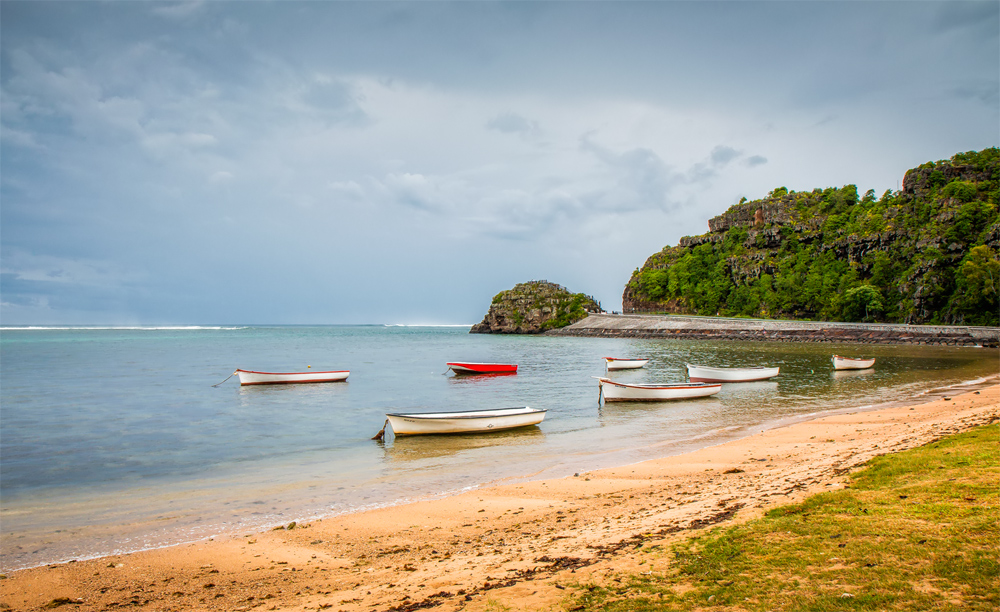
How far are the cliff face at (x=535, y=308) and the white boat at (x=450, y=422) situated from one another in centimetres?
11485

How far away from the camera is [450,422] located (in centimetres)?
1861

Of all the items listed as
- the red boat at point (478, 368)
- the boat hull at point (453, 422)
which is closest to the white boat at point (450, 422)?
the boat hull at point (453, 422)

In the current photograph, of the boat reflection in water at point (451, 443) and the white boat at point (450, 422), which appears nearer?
the boat reflection in water at point (451, 443)

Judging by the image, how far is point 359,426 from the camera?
2105cm

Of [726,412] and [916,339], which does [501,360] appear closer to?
[726,412]

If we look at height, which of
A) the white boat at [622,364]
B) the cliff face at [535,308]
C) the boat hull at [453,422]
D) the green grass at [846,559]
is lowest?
the white boat at [622,364]

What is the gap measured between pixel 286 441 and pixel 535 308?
394 ft

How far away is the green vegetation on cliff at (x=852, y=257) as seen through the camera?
83625mm

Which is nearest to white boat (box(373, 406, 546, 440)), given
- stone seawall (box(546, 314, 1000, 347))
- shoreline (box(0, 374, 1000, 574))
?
shoreline (box(0, 374, 1000, 574))

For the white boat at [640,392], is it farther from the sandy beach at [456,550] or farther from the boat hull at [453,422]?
the sandy beach at [456,550]

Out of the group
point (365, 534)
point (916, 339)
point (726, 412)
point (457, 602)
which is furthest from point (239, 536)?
point (916, 339)

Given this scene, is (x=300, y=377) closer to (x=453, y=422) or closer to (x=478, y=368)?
(x=478, y=368)

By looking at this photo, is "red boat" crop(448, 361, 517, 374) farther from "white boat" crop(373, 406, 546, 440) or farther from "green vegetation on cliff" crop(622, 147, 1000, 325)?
"green vegetation on cliff" crop(622, 147, 1000, 325)

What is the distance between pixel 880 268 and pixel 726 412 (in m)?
95.2
